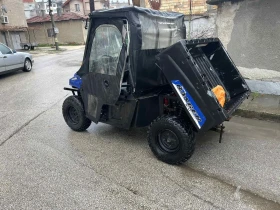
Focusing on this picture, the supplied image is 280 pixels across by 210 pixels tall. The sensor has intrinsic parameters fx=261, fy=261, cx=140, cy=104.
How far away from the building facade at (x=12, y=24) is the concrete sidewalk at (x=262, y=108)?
1118 inches

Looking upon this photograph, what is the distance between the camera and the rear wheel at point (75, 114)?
190 inches

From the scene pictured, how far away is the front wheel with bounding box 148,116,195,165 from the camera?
353 cm

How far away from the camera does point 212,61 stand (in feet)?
14.6

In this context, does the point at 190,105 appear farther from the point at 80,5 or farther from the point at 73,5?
the point at 73,5

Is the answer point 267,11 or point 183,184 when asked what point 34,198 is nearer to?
point 183,184

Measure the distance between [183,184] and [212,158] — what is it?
84cm

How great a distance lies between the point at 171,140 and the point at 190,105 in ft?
2.13

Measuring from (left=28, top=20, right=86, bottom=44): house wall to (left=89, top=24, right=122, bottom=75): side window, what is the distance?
33.0 m

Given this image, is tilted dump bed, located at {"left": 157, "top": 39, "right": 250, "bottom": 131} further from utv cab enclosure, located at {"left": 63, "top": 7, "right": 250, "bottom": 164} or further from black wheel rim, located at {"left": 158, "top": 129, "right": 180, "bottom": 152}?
black wheel rim, located at {"left": 158, "top": 129, "right": 180, "bottom": 152}

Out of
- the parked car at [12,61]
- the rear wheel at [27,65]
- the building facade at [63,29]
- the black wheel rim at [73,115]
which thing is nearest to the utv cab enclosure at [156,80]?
the black wheel rim at [73,115]

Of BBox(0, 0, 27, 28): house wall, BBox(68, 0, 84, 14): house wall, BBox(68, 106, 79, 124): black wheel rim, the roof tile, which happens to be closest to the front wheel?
BBox(68, 106, 79, 124): black wheel rim

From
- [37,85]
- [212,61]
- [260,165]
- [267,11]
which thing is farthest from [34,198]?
[37,85]

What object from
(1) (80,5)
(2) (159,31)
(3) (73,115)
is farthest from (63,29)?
(2) (159,31)

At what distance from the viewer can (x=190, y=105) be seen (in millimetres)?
3375
